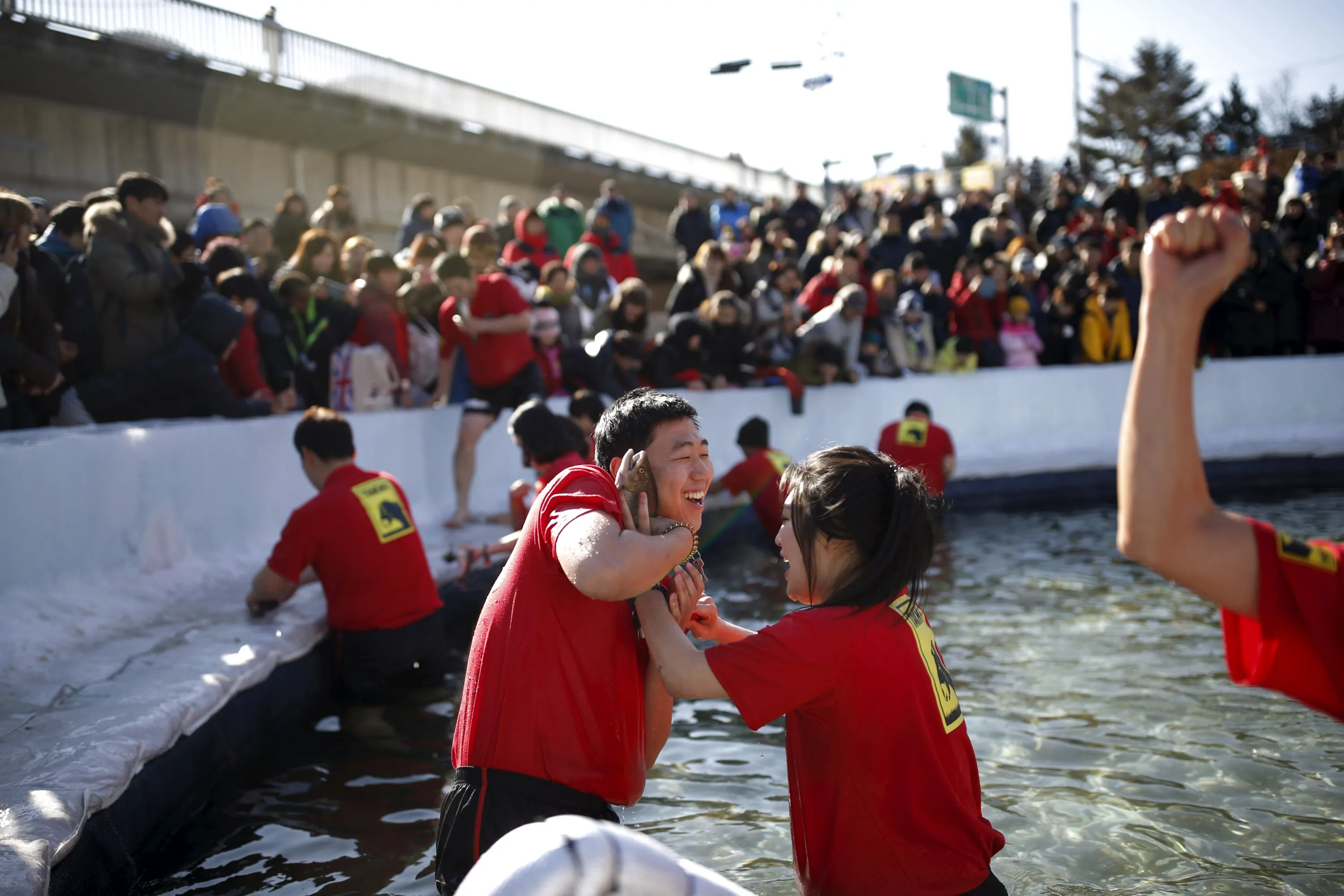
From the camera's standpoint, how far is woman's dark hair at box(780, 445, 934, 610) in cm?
272

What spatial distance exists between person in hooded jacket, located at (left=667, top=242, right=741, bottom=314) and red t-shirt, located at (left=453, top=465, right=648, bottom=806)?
34.9 ft

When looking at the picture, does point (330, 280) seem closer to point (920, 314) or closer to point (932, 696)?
point (920, 314)

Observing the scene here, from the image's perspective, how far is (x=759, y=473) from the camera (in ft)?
33.1

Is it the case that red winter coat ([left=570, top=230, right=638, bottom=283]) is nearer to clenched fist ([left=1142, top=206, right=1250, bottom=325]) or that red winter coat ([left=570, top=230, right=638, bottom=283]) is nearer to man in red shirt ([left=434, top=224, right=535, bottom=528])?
man in red shirt ([left=434, top=224, right=535, bottom=528])

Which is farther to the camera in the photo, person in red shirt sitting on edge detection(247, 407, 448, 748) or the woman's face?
the woman's face

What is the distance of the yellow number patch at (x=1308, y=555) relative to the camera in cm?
202

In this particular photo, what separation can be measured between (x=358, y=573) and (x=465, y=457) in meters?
3.54

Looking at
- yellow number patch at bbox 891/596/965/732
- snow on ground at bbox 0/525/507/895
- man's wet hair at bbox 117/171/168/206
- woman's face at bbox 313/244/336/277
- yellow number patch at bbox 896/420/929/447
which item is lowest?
snow on ground at bbox 0/525/507/895

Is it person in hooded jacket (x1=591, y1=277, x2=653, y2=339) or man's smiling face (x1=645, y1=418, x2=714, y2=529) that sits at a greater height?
person in hooded jacket (x1=591, y1=277, x2=653, y2=339)

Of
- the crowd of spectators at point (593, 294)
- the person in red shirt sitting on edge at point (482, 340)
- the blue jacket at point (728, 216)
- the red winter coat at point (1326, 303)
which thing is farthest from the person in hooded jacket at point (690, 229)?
the red winter coat at point (1326, 303)

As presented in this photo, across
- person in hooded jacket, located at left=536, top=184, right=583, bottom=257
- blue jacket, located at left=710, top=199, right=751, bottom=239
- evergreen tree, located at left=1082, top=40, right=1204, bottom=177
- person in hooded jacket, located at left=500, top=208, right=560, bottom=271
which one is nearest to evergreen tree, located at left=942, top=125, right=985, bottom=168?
evergreen tree, located at left=1082, top=40, right=1204, bottom=177

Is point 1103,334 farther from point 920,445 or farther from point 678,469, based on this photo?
point 678,469

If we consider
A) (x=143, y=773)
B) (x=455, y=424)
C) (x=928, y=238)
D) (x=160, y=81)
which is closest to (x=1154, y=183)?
(x=928, y=238)

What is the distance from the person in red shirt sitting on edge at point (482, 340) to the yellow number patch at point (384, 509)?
3.30m
